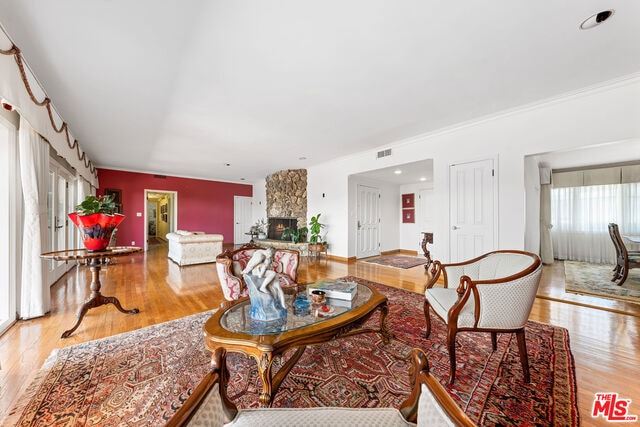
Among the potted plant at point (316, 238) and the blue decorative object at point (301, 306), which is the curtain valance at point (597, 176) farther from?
the blue decorative object at point (301, 306)

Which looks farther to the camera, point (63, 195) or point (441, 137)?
point (63, 195)

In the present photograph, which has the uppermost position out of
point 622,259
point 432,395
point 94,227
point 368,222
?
point 94,227

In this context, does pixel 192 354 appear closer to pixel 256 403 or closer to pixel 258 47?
pixel 256 403

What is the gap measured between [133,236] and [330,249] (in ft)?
20.3

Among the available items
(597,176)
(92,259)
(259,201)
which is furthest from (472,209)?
(259,201)

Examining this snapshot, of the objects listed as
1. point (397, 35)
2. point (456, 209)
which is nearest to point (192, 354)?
point (397, 35)

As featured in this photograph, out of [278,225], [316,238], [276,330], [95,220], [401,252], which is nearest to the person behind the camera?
[276,330]

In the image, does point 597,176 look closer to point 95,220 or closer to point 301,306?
point 301,306

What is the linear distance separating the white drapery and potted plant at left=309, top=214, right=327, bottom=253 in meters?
4.80

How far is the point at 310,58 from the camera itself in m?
2.32

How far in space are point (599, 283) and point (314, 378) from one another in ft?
16.6

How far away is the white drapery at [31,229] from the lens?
8.22 ft

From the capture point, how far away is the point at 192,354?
6.43ft

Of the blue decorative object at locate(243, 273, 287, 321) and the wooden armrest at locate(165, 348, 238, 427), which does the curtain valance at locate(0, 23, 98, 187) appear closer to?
the blue decorative object at locate(243, 273, 287, 321)
